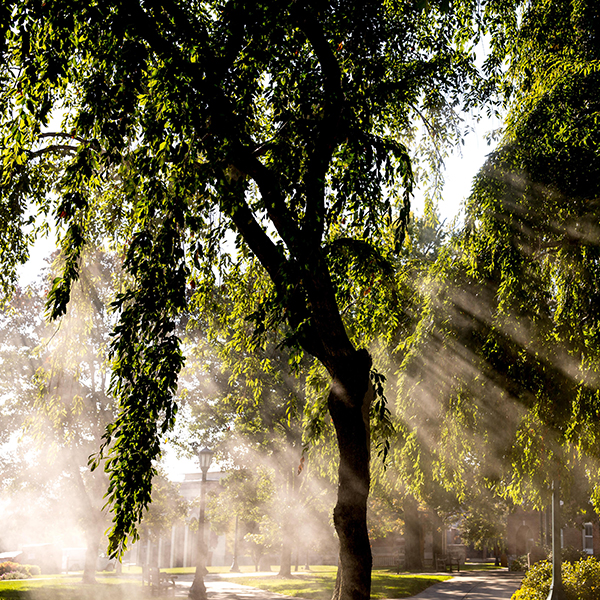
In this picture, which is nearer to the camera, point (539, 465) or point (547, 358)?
point (547, 358)

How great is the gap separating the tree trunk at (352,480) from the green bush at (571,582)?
430 inches

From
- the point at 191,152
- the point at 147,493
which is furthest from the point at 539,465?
the point at 191,152

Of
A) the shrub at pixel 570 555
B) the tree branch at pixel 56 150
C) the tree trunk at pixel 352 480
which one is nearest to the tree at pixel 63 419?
the tree branch at pixel 56 150

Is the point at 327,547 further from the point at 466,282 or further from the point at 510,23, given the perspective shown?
the point at 510,23

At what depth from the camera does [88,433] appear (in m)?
26.2

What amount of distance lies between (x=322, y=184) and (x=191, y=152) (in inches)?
55.8

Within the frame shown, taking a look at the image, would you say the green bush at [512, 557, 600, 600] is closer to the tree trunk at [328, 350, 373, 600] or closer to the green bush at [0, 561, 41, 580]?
the tree trunk at [328, 350, 373, 600]

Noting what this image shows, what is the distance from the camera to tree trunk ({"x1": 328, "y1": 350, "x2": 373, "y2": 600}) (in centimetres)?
548

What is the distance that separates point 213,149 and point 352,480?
3.42 meters

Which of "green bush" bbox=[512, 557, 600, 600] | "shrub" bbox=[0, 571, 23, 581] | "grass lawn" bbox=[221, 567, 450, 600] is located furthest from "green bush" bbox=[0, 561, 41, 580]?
"green bush" bbox=[512, 557, 600, 600]

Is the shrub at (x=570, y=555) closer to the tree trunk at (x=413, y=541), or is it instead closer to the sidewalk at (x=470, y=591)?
the sidewalk at (x=470, y=591)

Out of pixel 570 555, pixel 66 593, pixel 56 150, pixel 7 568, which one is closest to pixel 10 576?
pixel 7 568

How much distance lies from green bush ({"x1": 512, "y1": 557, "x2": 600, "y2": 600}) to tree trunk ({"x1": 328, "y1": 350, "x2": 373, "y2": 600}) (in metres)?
10.9

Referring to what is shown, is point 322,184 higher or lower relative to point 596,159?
lower
